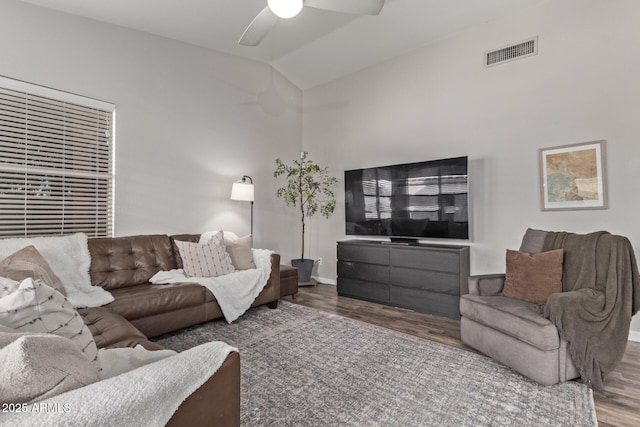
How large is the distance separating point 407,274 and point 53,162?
371cm

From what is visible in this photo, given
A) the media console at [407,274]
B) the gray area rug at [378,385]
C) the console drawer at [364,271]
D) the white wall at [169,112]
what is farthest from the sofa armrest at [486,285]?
the white wall at [169,112]

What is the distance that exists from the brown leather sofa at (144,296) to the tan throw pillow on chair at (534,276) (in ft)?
7.35

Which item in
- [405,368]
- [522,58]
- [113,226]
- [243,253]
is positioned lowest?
[405,368]

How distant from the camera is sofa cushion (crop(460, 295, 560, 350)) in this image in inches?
76.6

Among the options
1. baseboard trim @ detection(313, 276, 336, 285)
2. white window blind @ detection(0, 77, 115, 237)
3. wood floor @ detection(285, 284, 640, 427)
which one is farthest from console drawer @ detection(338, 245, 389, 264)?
white window blind @ detection(0, 77, 115, 237)

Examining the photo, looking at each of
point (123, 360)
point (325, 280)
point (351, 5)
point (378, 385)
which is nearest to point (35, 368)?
point (123, 360)

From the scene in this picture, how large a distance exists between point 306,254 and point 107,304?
320 cm

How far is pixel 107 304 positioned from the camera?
7.79 ft

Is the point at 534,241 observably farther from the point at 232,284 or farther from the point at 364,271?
the point at 232,284

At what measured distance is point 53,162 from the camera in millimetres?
2988

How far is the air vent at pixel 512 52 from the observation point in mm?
3174

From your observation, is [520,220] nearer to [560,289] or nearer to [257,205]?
[560,289]

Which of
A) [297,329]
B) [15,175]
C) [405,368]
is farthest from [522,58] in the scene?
[15,175]

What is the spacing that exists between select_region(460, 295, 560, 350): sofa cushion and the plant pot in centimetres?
250
